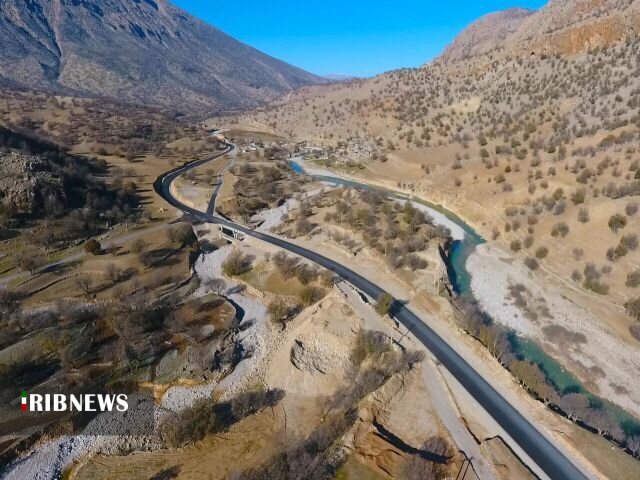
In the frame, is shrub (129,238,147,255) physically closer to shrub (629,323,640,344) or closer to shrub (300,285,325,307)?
shrub (300,285,325,307)

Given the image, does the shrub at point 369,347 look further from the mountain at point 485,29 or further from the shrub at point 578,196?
the mountain at point 485,29

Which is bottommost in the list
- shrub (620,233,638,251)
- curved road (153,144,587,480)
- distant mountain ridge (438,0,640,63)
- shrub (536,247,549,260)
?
curved road (153,144,587,480)

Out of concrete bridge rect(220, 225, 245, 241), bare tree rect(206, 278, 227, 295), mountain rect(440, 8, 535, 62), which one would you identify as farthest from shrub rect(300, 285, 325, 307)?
mountain rect(440, 8, 535, 62)

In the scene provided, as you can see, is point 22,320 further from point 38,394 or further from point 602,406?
point 602,406

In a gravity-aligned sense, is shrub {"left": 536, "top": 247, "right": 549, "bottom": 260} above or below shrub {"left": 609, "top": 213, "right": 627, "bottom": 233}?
below

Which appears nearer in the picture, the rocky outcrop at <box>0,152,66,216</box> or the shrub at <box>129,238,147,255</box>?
the shrub at <box>129,238,147,255</box>

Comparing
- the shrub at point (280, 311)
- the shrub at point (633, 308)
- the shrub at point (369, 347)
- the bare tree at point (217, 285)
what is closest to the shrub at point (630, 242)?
the shrub at point (633, 308)
